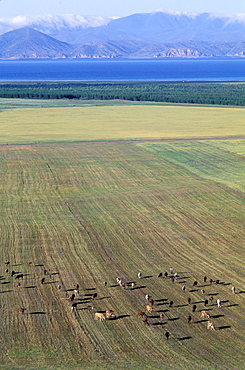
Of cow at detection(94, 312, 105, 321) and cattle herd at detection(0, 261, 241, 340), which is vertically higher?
cow at detection(94, 312, 105, 321)

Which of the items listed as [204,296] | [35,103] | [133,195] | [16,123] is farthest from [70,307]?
[35,103]

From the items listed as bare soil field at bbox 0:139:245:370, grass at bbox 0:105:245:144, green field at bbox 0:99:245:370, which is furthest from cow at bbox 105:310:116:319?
grass at bbox 0:105:245:144

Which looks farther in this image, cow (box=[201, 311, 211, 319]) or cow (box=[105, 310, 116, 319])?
cow (box=[201, 311, 211, 319])

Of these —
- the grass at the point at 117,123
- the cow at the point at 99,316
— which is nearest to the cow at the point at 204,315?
the cow at the point at 99,316

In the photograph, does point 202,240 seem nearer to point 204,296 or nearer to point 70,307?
point 204,296

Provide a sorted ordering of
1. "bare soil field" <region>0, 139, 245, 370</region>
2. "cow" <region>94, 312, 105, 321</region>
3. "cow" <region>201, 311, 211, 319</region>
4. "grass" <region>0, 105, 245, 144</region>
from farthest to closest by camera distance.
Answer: "grass" <region>0, 105, 245, 144</region> → "cow" <region>201, 311, 211, 319</region> → "cow" <region>94, 312, 105, 321</region> → "bare soil field" <region>0, 139, 245, 370</region>

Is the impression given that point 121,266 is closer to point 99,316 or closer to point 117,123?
point 99,316

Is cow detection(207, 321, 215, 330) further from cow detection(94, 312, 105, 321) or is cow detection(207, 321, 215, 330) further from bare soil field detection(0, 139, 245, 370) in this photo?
cow detection(94, 312, 105, 321)
